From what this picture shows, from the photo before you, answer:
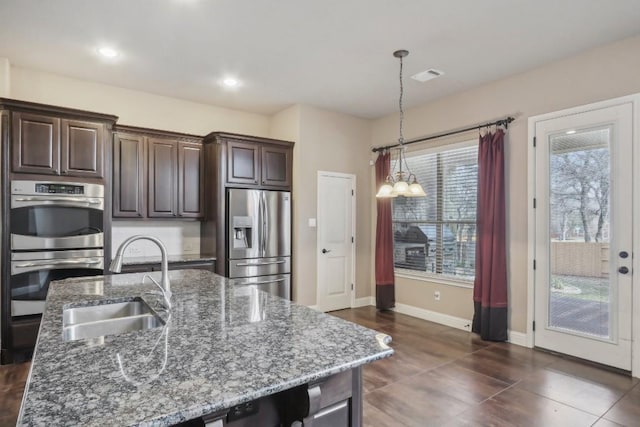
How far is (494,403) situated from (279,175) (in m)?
3.53

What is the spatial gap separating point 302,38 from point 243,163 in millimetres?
1913

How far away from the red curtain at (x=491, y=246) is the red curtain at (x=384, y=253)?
1347mm

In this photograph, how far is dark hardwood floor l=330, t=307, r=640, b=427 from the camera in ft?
8.04

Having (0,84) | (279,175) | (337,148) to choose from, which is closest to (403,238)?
(337,148)

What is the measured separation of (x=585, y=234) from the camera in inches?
135

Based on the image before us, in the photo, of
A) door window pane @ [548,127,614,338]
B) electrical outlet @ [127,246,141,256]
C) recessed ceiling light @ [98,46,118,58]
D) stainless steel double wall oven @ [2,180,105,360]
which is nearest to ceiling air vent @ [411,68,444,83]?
door window pane @ [548,127,614,338]

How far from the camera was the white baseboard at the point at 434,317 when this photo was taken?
14.7 feet

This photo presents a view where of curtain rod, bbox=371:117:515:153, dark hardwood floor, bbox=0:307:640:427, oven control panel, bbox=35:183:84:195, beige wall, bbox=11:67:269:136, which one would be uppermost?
beige wall, bbox=11:67:269:136

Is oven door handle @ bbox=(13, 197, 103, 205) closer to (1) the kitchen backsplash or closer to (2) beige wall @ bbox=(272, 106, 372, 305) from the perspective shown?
(1) the kitchen backsplash

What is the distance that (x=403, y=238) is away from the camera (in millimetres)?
5320

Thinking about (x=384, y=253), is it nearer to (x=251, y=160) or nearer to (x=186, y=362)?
(x=251, y=160)

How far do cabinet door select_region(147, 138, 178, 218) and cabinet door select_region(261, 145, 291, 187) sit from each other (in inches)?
44.2

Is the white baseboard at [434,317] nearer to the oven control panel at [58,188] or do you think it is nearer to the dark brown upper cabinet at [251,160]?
the dark brown upper cabinet at [251,160]

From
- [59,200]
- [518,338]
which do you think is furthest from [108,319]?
[518,338]
